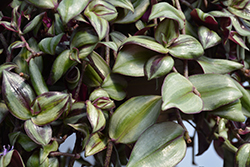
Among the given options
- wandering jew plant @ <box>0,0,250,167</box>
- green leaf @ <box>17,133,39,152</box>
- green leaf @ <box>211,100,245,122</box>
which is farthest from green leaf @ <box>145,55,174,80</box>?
green leaf @ <box>17,133,39,152</box>

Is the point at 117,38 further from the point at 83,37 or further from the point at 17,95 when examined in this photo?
the point at 17,95

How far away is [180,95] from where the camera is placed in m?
0.36

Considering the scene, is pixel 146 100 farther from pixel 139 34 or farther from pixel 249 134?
pixel 249 134

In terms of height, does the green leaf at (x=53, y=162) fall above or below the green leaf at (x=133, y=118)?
below

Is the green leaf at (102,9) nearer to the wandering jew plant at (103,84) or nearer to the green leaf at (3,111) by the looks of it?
the wandering jew plant at (103,84)

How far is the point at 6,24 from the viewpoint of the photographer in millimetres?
413

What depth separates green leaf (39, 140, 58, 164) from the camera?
37cm

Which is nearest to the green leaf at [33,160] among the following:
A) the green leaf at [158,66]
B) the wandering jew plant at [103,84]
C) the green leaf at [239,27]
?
the wandering jew plant at [103,84]

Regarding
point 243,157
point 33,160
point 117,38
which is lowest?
point 243,157

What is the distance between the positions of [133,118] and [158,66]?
0.31 ft

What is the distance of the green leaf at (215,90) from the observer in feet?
1.24

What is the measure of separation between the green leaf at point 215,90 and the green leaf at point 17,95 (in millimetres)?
272

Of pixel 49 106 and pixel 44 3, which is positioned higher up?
pixel 44 3

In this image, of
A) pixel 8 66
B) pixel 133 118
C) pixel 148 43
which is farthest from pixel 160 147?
pixel 8 66
